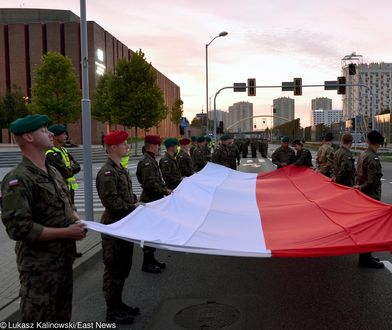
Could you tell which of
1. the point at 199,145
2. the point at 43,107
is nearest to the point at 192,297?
the point at 199,145

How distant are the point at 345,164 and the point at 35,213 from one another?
6.53m

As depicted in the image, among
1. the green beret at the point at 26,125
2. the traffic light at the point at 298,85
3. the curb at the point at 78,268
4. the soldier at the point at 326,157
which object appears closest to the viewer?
the green beret at the point at 26,125

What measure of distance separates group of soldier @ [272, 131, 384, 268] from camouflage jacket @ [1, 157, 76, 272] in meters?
5.04

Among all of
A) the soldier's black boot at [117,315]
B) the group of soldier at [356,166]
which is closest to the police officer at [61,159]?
the soldier's black boot at [117,315]

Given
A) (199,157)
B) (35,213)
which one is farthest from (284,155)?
(35,213)

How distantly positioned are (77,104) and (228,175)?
3746 cm

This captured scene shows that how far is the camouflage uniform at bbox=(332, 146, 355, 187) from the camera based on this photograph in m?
8.36

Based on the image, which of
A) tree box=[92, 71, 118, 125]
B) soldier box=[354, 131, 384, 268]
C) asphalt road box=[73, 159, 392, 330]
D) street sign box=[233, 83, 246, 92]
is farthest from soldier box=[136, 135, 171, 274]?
tree box=[92, 71, 118, 125]

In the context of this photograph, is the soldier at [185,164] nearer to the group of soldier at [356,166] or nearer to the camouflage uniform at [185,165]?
the camouflage uniform at [185,165]

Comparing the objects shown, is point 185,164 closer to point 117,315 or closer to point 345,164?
point 345,164

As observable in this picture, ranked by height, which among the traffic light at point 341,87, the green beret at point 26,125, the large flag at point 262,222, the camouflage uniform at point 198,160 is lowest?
the large flag at point 262,222

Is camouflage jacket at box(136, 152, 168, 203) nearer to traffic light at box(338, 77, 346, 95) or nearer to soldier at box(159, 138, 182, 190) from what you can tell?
soldier at box(159, 138, 182, 190)

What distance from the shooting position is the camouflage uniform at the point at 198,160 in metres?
13.6

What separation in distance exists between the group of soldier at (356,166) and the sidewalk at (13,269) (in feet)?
14.1
